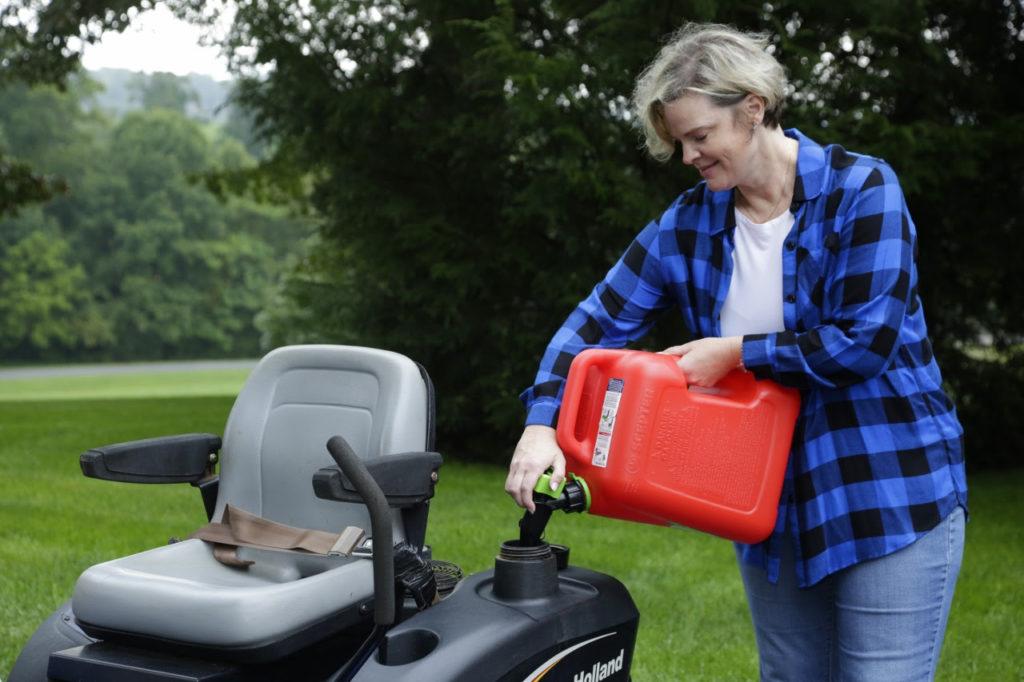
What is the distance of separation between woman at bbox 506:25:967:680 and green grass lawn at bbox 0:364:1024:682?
2043 millimetres

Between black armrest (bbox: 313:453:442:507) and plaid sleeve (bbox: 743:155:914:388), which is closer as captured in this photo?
plaid sleeve (bbox: 743:155:914:388)

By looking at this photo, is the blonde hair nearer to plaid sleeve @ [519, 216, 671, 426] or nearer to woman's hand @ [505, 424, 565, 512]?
plaid sleeve @ [519, 216, 671, 426]

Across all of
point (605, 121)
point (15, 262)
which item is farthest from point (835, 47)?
point (15, 262)

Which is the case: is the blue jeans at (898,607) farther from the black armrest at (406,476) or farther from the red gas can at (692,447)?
the black armrest at (406,476)

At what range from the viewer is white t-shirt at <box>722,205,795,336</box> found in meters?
1.75

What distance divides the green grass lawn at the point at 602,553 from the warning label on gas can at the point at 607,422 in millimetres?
2064

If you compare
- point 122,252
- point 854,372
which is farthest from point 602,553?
point 122,252

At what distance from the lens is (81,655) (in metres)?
→ 2.15

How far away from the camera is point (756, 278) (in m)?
1.78

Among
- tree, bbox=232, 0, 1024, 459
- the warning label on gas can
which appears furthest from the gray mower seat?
tree, bbox=232, 0, 1024, 459

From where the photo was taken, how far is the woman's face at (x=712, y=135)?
5.55 feet

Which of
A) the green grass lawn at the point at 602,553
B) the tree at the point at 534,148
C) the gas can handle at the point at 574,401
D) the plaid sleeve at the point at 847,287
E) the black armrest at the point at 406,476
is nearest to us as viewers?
the plaid sleeve at the point at 847,287

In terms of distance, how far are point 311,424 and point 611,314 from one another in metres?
0.97

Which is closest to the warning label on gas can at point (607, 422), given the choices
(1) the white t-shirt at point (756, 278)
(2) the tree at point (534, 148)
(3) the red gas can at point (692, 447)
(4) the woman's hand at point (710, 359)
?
(3) the red gas can at point (692, 447)
